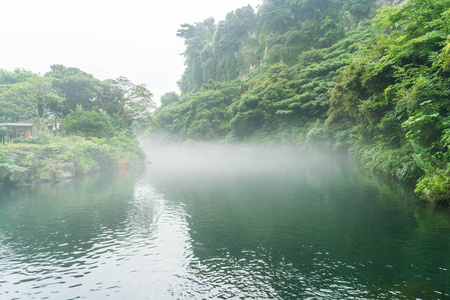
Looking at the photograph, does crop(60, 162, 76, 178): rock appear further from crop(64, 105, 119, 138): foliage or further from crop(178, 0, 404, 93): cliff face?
crop(178, 0, 404, 93): cliff face

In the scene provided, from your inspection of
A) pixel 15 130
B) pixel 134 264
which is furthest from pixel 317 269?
pixel 15 130

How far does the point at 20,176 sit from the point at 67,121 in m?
21.8

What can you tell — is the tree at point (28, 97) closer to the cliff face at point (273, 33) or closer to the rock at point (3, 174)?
the rock at point (3, 174)

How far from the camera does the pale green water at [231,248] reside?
766cm

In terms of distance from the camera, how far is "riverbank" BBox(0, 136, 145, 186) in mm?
27031

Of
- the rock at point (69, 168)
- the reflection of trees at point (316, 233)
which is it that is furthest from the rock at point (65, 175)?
the reflection of trees at point (316, 233)

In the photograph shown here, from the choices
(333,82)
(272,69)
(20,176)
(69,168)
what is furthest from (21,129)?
(333,82)

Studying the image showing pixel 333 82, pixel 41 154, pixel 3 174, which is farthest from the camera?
pixel 333 82

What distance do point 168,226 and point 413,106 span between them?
13976 mm

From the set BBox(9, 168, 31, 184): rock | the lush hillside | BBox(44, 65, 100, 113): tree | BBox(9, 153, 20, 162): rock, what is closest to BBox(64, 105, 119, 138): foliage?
BBox(44, 65, 100, 113): tree

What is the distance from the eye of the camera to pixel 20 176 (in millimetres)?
27469

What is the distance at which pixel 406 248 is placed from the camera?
9477 millimetres

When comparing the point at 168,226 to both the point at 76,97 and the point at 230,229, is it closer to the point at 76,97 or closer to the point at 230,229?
the point at 230,229

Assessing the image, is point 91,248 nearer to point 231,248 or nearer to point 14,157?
point 231,248
